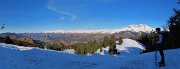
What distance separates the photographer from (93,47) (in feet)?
520

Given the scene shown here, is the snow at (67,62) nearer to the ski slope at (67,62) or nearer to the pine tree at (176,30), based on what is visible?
the ski slope at (67,62)

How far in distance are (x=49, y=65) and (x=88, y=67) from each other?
13.4 ft

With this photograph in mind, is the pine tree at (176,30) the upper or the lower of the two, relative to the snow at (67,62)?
upper

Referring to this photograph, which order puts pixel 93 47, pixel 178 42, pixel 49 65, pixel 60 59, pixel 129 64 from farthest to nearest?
pixel 93 47 < pixel 178 42 < pixel 60 59 < pixel 49 65 < pixel 129 64

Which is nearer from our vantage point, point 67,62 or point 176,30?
point 67,62

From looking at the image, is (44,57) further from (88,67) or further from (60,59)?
(88,67)

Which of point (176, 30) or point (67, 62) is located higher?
point (176, 30)

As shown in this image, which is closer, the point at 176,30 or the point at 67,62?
the point at 67,62

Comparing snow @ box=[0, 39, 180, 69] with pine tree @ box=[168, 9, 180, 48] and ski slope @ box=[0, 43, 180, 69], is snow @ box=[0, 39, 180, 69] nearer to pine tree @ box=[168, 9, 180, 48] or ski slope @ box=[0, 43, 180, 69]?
ski slope @ box=[0, 43, 180, 69]

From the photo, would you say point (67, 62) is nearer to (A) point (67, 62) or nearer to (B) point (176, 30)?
(A) point (67, 62)

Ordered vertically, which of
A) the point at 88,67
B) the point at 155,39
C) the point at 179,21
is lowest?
the point at 88,67

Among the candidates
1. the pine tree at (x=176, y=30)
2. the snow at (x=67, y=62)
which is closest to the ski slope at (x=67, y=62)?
the snow at (x=67, y=62)

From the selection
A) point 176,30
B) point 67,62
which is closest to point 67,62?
point 67,62

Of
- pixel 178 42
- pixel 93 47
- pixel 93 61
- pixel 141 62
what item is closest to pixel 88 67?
pixel 93 61
